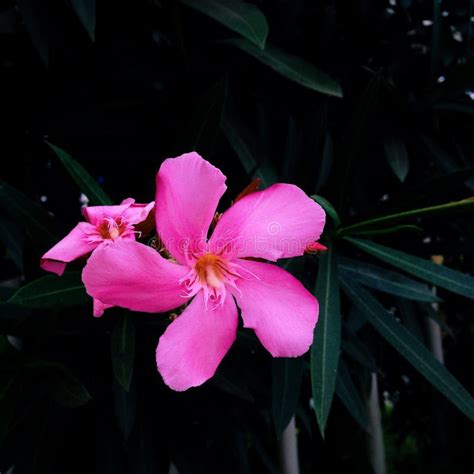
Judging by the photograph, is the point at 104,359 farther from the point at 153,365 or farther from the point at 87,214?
the point at 87,214

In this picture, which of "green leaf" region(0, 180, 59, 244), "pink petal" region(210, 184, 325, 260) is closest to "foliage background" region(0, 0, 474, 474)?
"green leaf" region(0, 180, 59, 244)

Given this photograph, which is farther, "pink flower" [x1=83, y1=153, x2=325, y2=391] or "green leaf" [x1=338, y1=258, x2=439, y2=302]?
"green leaf" [x1=338, y1=258, x2=439, y2=302]

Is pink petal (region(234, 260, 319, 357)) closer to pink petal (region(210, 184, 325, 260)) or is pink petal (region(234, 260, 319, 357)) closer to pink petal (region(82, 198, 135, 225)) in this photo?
pink petal (region(210, 184, 325, 260))

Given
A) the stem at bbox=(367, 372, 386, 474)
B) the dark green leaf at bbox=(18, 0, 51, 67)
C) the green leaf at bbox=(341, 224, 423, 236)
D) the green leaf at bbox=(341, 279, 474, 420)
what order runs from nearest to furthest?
the green leaf at bbox=(341, 224, 423, 236) → the green leaf at bbox=(341, 279, 474, 420) → the dark green leaf at bbox=(18, 0, 51, 67) → the stem at bbox=(367, 372, 386, 474)

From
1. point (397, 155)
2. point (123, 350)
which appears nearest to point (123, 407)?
point (123, 350)

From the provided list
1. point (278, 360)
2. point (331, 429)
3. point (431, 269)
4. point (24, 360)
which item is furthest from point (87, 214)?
point (331, 429)
